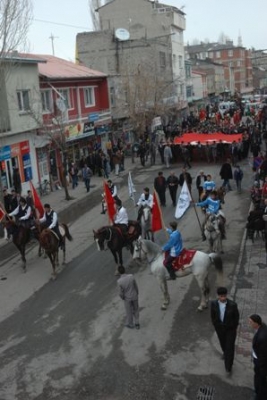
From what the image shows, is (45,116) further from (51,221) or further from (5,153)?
(51,221)

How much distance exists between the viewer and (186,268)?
1097 centimetres

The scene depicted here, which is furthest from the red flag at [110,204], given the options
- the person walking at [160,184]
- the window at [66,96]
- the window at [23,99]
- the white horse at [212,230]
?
the window at [66,96]

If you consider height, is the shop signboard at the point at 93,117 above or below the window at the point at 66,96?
below

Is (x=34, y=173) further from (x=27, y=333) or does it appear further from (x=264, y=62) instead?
(x=264, y=62)

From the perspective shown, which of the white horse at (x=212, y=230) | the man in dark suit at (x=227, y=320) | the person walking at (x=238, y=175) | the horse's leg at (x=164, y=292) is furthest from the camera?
the person walking at (x=238, y=175)

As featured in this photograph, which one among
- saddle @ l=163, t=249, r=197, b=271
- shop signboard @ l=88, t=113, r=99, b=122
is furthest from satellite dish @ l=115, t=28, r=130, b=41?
saddle @ l=163, t=249, r=197, b=271

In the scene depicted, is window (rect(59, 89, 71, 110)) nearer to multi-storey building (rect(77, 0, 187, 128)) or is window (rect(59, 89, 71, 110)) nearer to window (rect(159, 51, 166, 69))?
multi-storey building (rect(77, 0, 187, 128))

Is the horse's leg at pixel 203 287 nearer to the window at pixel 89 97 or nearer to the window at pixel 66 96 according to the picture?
the window at pixel 66 96

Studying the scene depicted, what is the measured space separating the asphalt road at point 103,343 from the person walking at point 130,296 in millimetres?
230

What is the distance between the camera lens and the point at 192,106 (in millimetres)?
68938

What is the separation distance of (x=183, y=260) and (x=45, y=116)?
1926cm

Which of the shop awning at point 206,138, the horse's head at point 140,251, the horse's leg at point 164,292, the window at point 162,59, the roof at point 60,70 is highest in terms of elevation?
the window at point 162,59

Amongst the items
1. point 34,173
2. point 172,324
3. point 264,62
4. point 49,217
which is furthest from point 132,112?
point 264,62

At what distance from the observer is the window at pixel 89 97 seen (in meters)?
35.6
